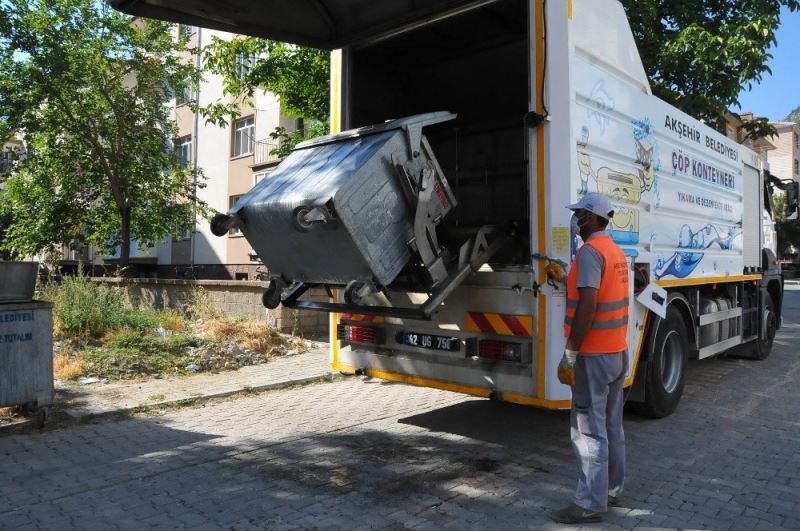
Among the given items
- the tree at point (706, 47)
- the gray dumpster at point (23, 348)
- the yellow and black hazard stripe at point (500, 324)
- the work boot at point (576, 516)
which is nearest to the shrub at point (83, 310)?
the gray dumpster at point (23, 348)

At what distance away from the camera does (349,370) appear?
5508mm

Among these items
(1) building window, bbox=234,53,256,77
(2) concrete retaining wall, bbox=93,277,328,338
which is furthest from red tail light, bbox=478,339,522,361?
(1) building window, bbox=234,53,256,77

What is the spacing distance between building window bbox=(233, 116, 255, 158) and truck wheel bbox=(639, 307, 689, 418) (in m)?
19.3

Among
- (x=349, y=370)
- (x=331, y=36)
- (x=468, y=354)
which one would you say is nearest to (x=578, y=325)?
(x=468, y=354)

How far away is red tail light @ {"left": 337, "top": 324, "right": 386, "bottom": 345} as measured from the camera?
206 inches

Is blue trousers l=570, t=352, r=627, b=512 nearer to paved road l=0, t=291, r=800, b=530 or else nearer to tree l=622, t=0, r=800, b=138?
paved road l=0, t=291, r=800, b=530

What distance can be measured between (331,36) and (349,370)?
9.75 ft

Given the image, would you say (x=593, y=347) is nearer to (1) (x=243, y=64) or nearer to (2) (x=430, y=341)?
(2) (x=430, y=341)

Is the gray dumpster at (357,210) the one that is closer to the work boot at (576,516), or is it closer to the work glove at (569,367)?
the work glove at (569,367)

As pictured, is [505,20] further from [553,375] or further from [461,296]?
[553,375]

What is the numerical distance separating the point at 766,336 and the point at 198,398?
7671 millimetres

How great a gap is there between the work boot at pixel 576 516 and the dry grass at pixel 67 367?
5759mm

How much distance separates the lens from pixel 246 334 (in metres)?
9.34

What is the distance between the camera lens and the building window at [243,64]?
1062 cm
